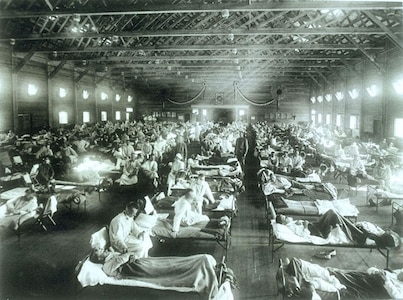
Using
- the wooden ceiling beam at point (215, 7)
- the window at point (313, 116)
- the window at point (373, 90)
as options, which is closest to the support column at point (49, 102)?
the wooden ceiling beam at point (215, 7)

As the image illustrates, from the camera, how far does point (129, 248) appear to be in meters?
5.03

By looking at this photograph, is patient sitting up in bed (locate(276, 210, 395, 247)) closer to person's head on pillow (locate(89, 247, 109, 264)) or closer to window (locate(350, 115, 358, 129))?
person's head on pillow (locate(89, 247, 109, 264))

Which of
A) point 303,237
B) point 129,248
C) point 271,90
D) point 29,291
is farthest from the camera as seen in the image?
point 271,90

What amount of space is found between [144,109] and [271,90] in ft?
40.3

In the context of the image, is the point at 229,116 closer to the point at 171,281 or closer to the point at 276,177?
the point at 276,177

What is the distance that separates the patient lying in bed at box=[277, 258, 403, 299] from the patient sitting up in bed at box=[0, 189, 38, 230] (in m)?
4.77

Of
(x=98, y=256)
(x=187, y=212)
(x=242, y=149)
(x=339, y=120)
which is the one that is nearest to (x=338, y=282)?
(x=187, y=212)

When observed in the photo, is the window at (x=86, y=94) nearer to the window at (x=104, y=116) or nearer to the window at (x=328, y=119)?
the window at (x=104, y=116)

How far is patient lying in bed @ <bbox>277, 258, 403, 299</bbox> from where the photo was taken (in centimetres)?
402

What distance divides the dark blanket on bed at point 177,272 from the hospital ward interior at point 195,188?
0.01 m

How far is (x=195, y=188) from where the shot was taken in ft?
23.6

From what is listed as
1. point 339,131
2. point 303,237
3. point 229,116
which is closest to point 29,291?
point 303,237

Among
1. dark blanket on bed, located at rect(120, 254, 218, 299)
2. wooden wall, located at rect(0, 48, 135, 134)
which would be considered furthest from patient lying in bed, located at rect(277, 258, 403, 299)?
wooden wall, located at rect(0, 48, 135, 134)

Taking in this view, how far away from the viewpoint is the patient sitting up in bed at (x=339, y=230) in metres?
5.48
